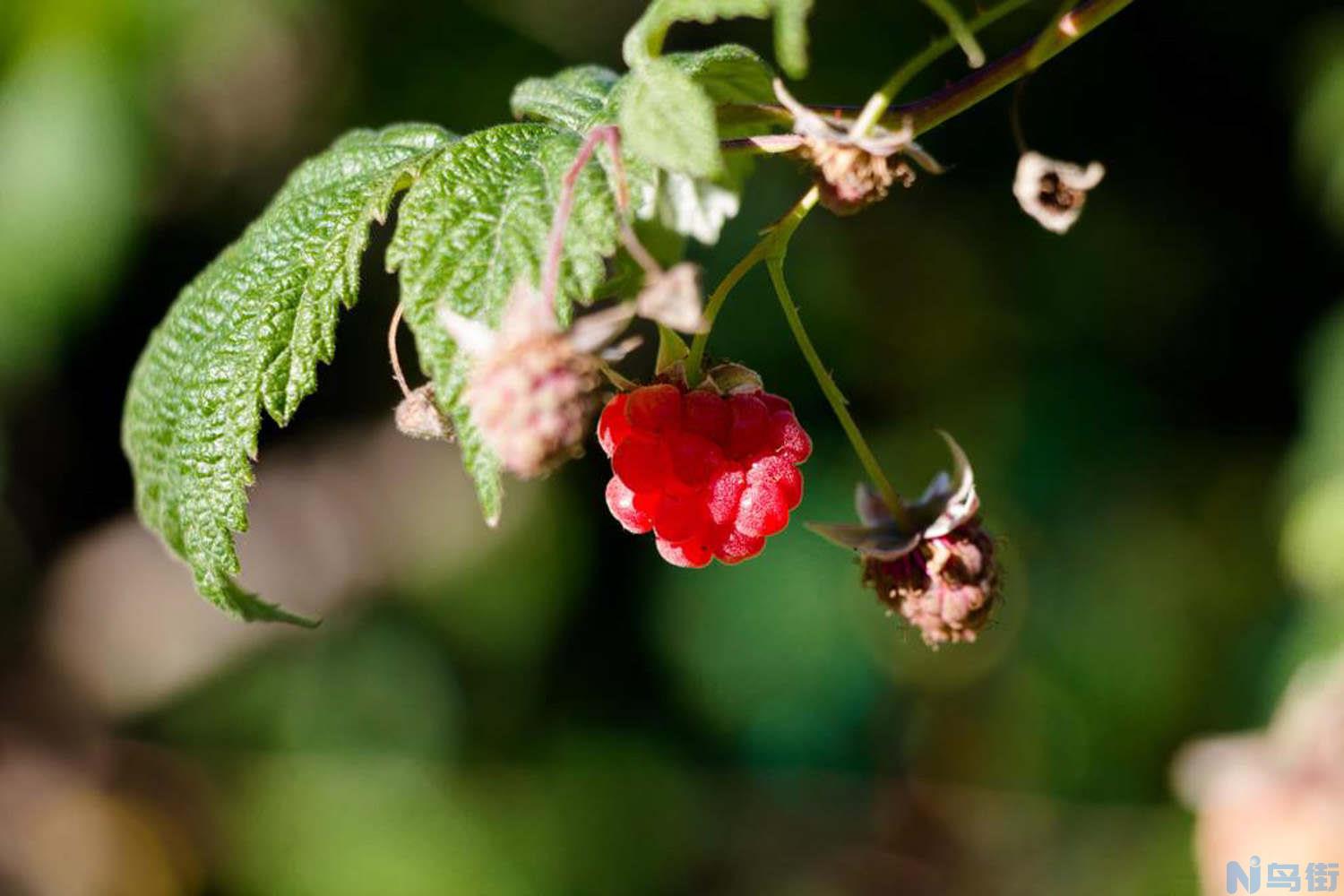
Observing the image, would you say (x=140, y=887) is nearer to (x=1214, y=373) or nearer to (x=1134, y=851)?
(x=1134, y=851)

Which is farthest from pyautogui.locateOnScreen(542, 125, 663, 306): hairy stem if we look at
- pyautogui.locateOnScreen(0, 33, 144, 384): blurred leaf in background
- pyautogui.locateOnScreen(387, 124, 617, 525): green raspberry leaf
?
pyautogui.locateOnScreen(0, 33, 144, 384): blurred leaf in background

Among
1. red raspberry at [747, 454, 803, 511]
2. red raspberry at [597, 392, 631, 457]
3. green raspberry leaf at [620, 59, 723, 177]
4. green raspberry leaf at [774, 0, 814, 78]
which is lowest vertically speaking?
red raspberry at [747, 454, 803, 511]

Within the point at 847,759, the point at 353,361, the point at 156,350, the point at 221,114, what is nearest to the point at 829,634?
the point at 847,759

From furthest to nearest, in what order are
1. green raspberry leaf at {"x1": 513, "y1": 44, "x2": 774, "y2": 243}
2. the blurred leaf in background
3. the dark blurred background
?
the dark blurred background
the blurred leaf in background
green raspberry leaf at {"x1": 513, "y1": 44, "x2": 774, "y2": 243}

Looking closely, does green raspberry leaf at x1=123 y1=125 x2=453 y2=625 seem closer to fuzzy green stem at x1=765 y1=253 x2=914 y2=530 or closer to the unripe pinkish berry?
fuzzy green stem at x1=765 y1=253 x2=914 y2=530

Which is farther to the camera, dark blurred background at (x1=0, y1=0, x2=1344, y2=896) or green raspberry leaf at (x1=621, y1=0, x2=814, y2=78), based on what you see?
dark blurred background at (x1=0, y1=0, x2=1344, y2=896)

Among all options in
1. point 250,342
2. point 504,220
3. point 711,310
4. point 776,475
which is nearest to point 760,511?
point 776,475

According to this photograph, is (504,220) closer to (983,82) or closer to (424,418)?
(424,418)

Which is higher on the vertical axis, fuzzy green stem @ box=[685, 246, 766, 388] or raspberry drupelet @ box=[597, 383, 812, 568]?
fuzzy green stem @ box=[685, 246, 766, 388]

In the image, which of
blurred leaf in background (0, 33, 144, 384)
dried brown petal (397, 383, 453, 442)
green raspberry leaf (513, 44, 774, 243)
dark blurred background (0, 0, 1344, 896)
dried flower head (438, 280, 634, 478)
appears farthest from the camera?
dark blurred background (0, 0, 1344, 896)
